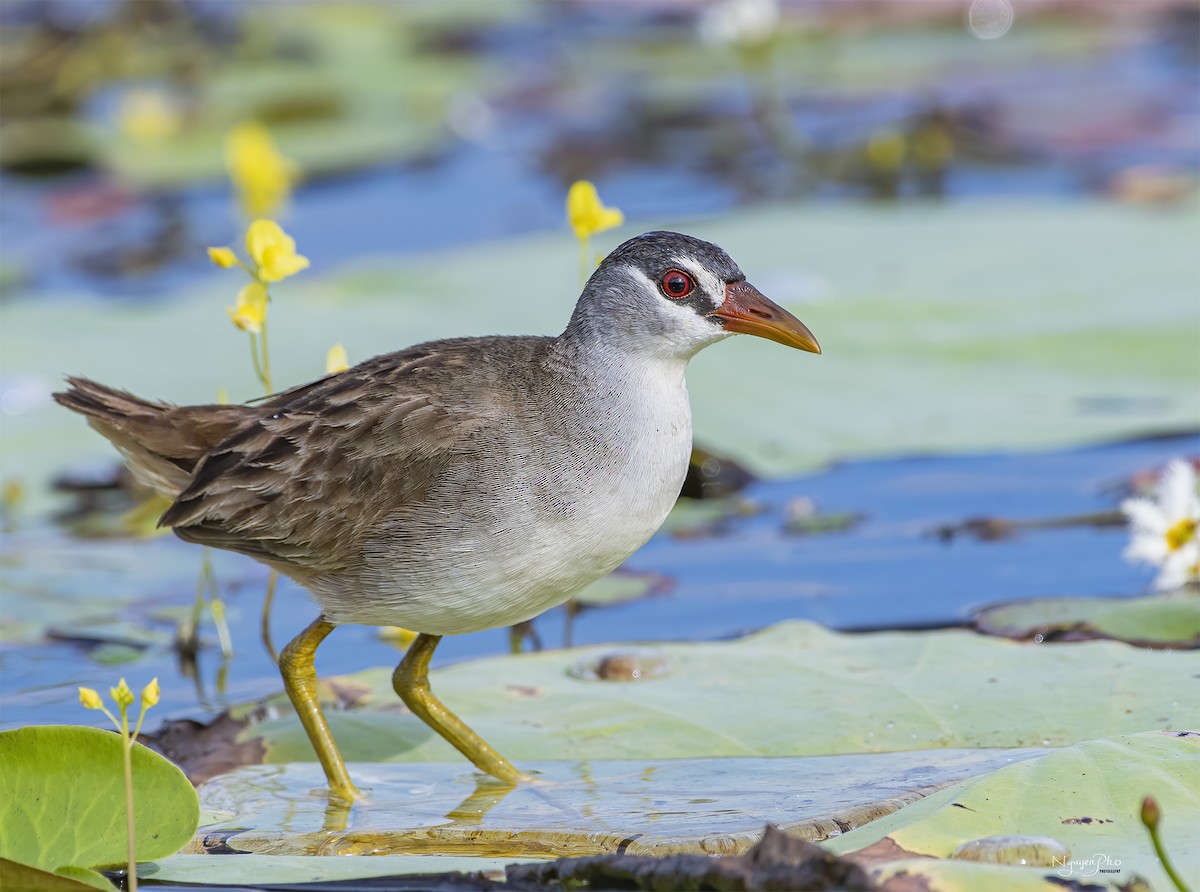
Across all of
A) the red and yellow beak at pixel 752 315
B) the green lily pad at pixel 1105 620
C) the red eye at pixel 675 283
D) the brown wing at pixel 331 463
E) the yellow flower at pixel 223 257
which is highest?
the yellow flower at pixel 223 257

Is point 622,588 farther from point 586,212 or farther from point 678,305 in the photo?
point 678,305

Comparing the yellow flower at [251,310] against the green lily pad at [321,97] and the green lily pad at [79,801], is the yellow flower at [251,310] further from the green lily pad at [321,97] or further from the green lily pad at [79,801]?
the green lily pad at [321,97]

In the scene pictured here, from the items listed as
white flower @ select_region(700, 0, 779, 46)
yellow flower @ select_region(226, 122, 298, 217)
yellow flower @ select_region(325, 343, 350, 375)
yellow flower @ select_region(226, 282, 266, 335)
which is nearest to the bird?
yellow flower @ select_region(226, 282, 266, 335)

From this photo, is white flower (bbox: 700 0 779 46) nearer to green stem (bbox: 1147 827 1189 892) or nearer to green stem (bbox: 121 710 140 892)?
green stem (bbox: 121 710 140 892)

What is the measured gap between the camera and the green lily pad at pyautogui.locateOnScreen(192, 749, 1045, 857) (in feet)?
10.6

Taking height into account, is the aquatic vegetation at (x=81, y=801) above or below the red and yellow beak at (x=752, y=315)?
below

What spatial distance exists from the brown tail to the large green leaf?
1.67 metres

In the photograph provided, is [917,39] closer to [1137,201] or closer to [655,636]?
[1137,201]

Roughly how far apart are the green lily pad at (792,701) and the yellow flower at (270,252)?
1063mm

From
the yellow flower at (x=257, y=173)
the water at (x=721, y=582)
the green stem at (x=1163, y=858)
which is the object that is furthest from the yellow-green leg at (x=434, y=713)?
the yellow flower at (x=257, y=173)

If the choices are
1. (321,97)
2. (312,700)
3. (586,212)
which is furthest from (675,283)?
(321,97)

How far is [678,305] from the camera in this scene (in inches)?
152

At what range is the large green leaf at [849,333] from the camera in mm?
5969

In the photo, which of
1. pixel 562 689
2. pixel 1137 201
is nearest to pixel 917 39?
pixel 1137 201
